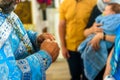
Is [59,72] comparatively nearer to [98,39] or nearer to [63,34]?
[63,34]

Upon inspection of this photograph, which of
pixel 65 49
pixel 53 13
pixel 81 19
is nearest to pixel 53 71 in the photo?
pixel 53 13

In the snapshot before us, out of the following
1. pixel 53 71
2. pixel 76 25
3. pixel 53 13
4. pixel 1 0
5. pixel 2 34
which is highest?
pixel 1 0

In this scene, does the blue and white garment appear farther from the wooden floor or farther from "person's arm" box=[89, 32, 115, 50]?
the wooden floor

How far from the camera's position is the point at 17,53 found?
115 centimetres

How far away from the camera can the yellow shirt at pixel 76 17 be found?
2.58 metres

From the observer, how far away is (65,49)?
2.81 meters

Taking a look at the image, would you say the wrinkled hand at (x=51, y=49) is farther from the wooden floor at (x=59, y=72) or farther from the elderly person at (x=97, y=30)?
the wooden floor at (x=59, y=72)

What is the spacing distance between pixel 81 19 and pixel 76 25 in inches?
3.1

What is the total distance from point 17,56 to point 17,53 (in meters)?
0.02

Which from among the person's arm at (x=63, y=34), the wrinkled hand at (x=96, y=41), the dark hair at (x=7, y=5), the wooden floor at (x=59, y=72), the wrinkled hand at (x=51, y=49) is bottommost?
the wooden floor at (x=59, y=72)

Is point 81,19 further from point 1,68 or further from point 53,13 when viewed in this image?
point 53,13

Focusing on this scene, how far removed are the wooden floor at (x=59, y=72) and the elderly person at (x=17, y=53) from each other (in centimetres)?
301

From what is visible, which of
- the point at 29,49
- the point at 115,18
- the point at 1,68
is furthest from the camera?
the point at 115,18

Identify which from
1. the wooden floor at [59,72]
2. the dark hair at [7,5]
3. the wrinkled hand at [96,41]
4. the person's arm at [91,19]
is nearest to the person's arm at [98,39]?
the wrinkled hand at [96,41]
